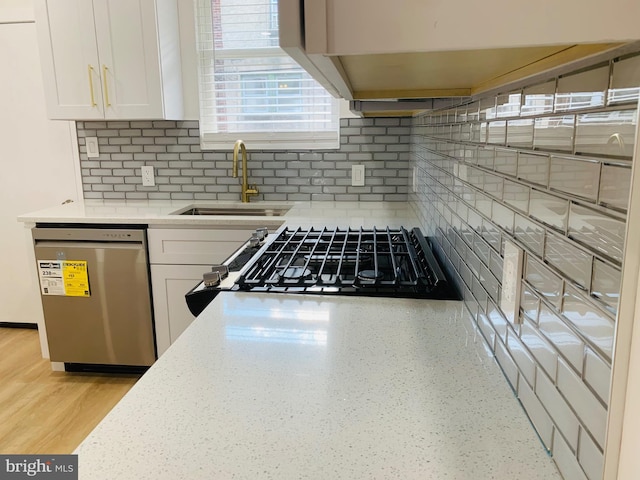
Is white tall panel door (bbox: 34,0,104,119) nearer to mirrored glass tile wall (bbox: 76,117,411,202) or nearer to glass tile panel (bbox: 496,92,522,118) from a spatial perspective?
mirrored glass tile wall (bbox: 76,117,411,202)

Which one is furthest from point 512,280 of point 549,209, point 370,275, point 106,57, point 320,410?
point 106,57

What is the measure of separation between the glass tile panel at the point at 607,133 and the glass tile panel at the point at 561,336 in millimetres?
218

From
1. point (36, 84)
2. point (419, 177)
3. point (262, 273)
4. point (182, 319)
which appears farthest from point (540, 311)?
point (36, 84)

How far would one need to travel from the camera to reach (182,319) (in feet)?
8.86

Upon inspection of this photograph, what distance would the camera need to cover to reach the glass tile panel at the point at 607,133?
18.6 inches

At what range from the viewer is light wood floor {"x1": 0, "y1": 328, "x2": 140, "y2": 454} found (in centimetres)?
227

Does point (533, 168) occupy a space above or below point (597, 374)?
above

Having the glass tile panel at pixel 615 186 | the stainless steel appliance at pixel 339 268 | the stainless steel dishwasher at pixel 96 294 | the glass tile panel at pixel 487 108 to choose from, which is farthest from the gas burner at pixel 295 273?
the stainless steel dishwasher at pixel 96 294

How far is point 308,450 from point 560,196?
50 cm

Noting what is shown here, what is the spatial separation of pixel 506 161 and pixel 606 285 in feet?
1.30

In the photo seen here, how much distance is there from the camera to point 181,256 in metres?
2.62

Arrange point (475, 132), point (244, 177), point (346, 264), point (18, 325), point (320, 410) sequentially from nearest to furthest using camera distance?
point (320, 410)
point (475, 132)
point (346, 264)
point (244, 177)
point (18, 325)

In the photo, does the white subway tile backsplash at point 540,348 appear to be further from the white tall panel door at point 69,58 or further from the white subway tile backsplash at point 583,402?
the white tall panel door at point 69,58

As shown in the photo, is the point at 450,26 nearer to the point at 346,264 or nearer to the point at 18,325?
the point at 346,264
